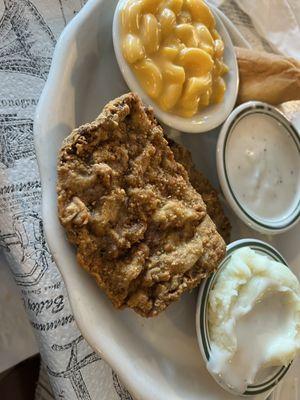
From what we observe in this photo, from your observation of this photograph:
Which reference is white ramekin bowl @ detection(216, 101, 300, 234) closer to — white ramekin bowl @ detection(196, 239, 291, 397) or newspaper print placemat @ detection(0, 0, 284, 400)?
white ramekin bowl @ detection(196, 239, 291, 397)

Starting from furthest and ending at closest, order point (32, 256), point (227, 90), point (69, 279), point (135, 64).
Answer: point (227, 90) → point (135, 64) → point (32, 256) → point (69, 279)

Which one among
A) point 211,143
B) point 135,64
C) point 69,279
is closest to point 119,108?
point 135,64

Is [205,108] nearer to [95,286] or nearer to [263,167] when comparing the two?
[263,167]

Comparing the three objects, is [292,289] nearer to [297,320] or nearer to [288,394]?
[297,320]

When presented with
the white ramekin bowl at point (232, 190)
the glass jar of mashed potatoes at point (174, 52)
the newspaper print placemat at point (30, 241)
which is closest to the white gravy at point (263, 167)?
the white ramekin bowl at point (232, 190)

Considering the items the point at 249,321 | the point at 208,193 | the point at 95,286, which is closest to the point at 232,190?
the point at 208,193

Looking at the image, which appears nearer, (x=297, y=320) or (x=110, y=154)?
(x=110, y=154)
